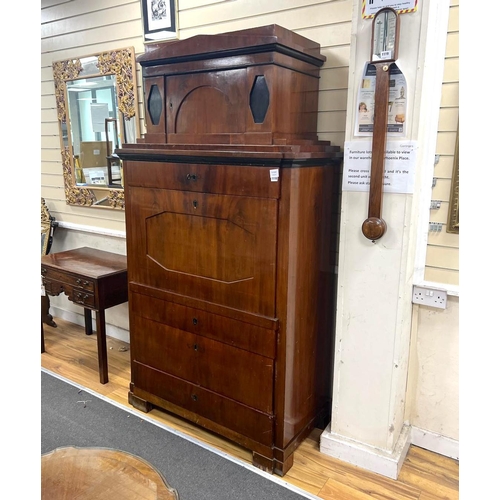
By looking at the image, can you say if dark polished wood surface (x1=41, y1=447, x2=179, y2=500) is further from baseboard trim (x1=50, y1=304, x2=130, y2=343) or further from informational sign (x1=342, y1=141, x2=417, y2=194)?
baseboard trim (x1=50, y1=304, x2=130, y2=343)

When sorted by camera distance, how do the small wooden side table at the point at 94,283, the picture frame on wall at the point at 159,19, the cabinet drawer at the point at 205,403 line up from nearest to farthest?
the cabinet drawer at the point at 205,403 → the picture frame on wall at the point at 159,19 → the small wooden side table at the point at 94,283

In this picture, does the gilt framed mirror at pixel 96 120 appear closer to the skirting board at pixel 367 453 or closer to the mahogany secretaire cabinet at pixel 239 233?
the mahogany secretaire cabinet at pixel 239 233

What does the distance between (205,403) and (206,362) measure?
0.75 feet

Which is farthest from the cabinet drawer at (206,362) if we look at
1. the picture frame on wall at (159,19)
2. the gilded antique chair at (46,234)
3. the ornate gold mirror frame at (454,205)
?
the picture frame on wall at (159,19)

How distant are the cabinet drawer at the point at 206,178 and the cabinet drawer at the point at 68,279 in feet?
2.71

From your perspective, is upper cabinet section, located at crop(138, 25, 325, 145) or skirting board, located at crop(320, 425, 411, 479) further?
skirting board, located at crop(320, 425, 411, 479)

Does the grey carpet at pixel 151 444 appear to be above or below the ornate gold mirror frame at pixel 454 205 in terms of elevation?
below

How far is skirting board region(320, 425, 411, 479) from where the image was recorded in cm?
206

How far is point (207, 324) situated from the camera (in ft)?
7.12

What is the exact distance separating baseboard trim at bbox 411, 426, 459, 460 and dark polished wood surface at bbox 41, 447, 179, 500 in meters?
1.53

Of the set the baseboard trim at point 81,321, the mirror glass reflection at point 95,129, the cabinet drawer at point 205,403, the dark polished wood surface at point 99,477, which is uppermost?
the mirror glass reflection at point 95,129

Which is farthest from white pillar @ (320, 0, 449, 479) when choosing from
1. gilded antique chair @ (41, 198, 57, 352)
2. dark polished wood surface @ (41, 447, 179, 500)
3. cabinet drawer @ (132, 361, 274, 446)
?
gilded antique chair @ (41, 198, 57, 352)

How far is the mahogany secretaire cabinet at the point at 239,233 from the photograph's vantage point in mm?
1883
